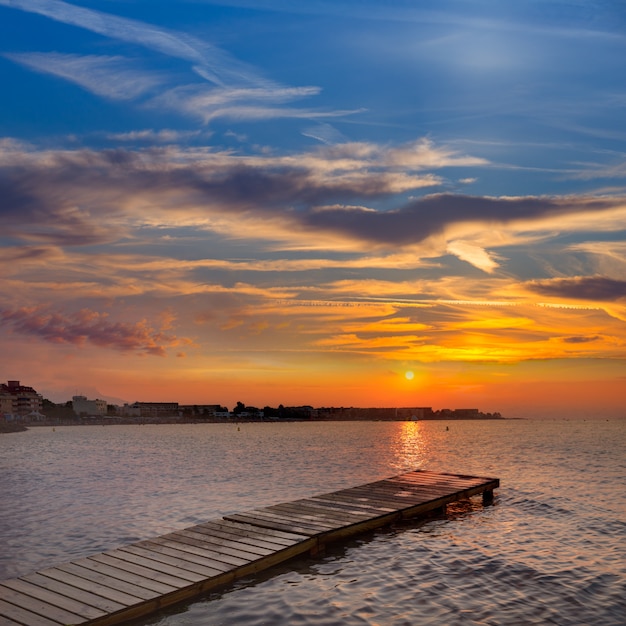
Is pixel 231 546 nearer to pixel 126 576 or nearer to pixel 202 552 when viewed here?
pixel 202 552

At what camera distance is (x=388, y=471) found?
60156mm

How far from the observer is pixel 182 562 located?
16188 mm

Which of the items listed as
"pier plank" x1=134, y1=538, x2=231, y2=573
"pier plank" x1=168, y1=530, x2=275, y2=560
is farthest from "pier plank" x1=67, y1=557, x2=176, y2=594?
"pier plank" x1=168, y1=530, x2=275, y2=560

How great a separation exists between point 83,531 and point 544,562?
1801 centimetres

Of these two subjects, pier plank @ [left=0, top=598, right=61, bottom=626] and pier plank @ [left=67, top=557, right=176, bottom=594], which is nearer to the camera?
pier plank @ [left=0, top=598, right=61, bottom=626]

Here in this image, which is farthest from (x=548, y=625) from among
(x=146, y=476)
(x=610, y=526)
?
(x=146, y=476)

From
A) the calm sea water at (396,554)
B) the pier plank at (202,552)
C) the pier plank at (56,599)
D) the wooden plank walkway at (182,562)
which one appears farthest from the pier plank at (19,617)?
the pier plank at (202,552)

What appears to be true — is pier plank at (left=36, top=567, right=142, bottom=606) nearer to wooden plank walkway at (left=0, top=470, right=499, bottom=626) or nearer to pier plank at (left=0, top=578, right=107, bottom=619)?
wooden plank walkway at (left=0, top=470, right=499, bottom=626)

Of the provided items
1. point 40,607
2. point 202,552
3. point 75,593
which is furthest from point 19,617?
point 202,552

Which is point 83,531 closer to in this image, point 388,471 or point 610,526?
→ point 610,526

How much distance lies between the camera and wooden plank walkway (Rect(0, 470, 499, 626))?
42.5ft

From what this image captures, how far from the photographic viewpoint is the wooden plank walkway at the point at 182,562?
42.5 feet

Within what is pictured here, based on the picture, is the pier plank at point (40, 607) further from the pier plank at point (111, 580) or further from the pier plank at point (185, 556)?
the pier plank at point (185, 556)

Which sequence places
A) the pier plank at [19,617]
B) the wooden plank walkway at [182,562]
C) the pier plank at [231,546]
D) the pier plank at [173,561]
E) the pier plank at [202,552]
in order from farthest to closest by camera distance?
the pier plank at [231,546] → the pier plank at [202,552] → the pier plank at [173,561] → the wooden plank walkway at [182,562] → the pier plank at [19,617]
